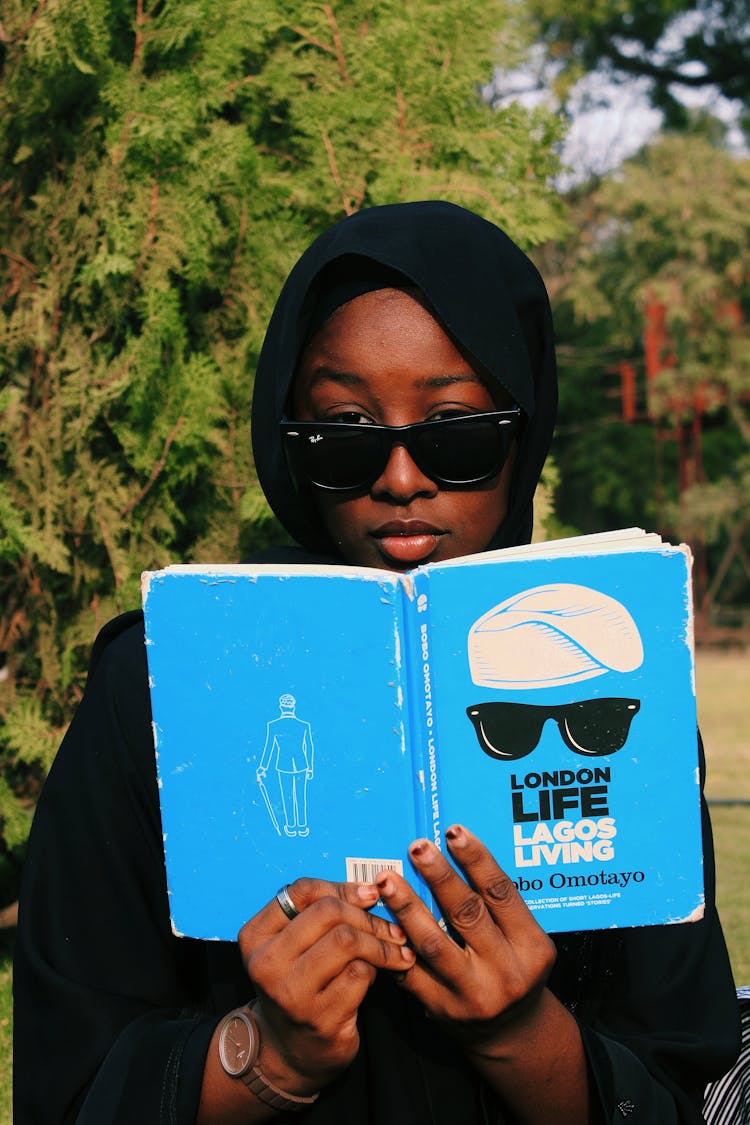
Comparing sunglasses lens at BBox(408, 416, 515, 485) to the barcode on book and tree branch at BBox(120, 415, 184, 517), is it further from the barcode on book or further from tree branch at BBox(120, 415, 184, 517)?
tree branch at BBox(120, 415, 184, 517)

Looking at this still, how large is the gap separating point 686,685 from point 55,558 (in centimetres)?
294

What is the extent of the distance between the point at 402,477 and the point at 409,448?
0.04 m

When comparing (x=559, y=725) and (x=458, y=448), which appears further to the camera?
(x=458, y=448)

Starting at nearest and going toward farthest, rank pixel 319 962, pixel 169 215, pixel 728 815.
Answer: pixel 319 962
pixel 169 215
pixel 728 815

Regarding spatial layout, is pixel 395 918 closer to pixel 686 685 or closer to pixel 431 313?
pixel 686 685

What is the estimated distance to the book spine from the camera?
4.41ft

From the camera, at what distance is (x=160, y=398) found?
12.7ft

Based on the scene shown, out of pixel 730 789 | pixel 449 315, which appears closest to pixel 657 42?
pixel 730 789

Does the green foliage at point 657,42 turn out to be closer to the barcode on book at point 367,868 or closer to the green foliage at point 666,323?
the green foliage at point 666,323

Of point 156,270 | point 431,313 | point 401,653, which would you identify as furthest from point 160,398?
point 401,653

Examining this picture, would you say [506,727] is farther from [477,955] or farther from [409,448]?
[409,448]

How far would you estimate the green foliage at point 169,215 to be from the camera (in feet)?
12.3

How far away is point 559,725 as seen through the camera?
53.4 inches

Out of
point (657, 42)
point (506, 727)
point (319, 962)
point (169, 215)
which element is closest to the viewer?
point (319, 962)
